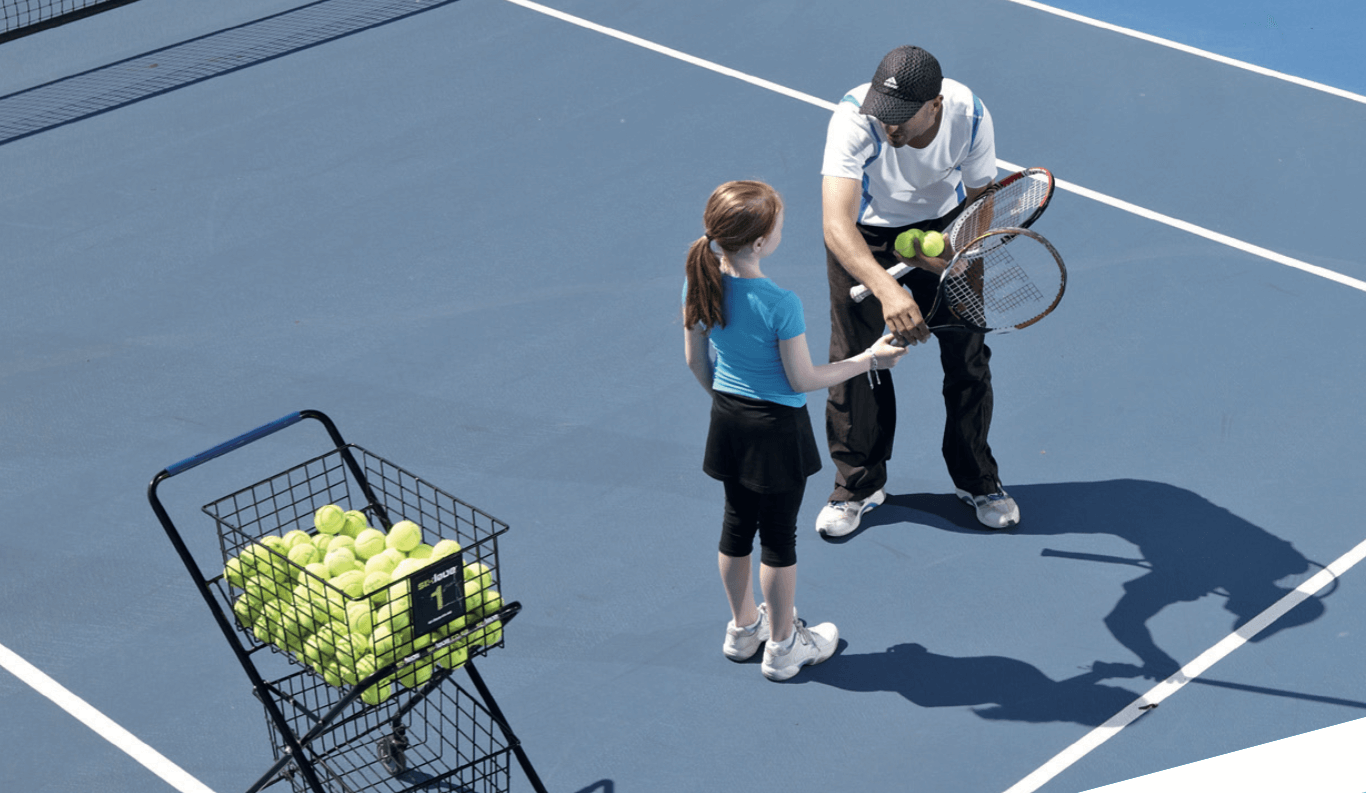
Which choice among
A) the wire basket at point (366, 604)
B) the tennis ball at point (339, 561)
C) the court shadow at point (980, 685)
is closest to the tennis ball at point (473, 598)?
the wire basket at point (366, 604)

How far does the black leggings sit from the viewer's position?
5125 mm

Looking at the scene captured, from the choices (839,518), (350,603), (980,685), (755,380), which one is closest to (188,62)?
(839,518)

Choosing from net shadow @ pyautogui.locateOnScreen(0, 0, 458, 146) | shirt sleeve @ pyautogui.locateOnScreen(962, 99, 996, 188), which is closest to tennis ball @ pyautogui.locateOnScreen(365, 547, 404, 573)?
shirt sleeve @ pyautogui.locateOnScreen(962, 99, 996, 188)

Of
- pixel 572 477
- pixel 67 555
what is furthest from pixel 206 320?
pixel 572 477

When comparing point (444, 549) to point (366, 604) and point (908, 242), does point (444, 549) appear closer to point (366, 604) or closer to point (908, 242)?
point (366, 604)

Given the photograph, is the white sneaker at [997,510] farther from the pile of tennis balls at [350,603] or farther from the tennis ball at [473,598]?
the tennis ball at [473,598]

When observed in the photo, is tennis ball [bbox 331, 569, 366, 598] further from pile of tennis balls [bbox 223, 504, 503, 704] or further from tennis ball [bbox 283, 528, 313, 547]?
tennis ball [bbox 283, 528, 313, 547]

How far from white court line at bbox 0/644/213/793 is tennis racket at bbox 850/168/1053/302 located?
9.23 ft

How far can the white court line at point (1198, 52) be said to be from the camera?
31.4 feet

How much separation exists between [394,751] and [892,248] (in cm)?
253

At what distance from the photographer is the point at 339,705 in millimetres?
4102

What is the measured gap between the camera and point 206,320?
7629 millimetres

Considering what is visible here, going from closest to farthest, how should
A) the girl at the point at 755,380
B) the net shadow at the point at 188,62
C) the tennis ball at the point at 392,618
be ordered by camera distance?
the tennis ball at the point at 392,618 < the girl at the point at 755,380 < the net shadow at the point at 188,62

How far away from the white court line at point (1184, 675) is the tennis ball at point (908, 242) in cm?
177
